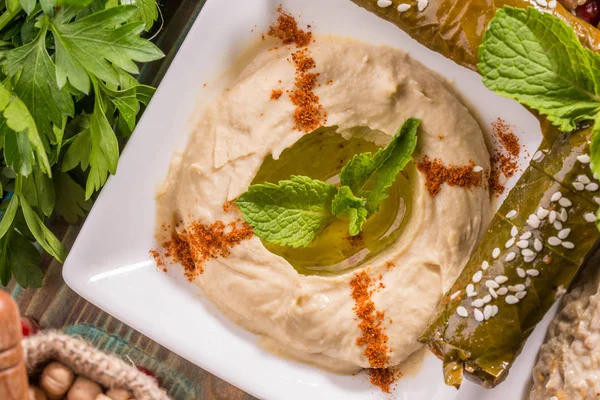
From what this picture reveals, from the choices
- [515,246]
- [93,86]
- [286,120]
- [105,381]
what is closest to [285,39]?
[286,120]

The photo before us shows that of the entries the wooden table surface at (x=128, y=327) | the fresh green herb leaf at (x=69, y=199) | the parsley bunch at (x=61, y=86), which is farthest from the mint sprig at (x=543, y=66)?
the fresh green herb leaf at (x=69, y=199)

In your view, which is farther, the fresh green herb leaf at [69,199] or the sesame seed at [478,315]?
the fresh green herb leaf at [69,199]

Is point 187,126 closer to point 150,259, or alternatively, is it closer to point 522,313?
point 150,259

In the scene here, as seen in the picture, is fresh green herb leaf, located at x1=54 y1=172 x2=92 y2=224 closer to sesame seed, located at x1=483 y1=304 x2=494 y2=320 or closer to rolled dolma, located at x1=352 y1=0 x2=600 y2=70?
rolled dolma, located at x1=352 y1=0 x2=600 y2=70

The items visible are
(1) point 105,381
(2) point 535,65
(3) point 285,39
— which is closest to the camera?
(2) point 535,65

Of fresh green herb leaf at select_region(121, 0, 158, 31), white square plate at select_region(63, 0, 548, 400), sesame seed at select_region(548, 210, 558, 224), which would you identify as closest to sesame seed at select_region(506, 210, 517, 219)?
sesame seed at select_region(548, 210, 558, 224)

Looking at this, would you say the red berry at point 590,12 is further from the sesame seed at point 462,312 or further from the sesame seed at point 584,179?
the sesame seed at point 462,312
